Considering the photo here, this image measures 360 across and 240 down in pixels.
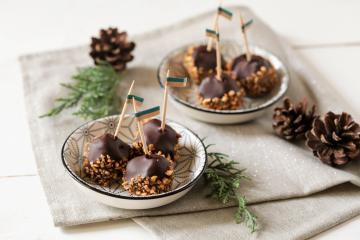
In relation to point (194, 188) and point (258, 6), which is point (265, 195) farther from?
point (258, 6)

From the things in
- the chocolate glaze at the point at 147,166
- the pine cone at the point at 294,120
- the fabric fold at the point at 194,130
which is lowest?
the fabric fold at the point at 194,130

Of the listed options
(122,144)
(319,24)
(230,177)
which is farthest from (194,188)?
(319,24)

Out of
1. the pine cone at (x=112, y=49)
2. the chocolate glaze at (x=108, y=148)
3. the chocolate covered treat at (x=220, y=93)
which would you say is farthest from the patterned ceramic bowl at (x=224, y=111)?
the chocolate glaze at (x=108, y=148)

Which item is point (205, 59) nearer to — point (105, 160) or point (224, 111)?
point (224, 111)

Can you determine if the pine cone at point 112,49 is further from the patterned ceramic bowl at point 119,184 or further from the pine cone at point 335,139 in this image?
the pine cone at point 335,139

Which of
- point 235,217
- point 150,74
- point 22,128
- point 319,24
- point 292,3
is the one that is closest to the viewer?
point 235,217

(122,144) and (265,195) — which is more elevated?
(122,144)
